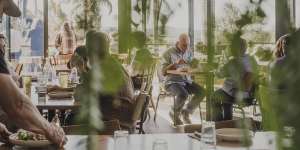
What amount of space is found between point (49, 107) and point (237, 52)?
2924 mm

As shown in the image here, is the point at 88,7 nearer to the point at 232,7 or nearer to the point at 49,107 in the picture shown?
the point at 232,7

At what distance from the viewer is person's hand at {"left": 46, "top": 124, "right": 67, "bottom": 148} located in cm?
172

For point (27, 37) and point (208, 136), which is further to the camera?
point (27, 37)

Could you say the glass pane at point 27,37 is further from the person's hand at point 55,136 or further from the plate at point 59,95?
the person's hand at point 55,136

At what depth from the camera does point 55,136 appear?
175cm

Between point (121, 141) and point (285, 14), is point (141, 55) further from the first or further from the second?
point (121, 141)

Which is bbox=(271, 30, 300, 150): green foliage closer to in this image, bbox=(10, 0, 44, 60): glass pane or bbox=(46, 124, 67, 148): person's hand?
bbox=(46, 124, 67, 148): person's hand

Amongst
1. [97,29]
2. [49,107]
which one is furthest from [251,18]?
[49,107]

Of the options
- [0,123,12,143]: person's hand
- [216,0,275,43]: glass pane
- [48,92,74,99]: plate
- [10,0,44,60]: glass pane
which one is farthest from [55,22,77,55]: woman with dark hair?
[10,0,44,60]: glass pane

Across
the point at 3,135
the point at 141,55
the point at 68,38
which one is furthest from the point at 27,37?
the point at 141,55

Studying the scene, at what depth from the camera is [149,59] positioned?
0.39 m

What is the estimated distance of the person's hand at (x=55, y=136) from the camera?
1722 millimetres

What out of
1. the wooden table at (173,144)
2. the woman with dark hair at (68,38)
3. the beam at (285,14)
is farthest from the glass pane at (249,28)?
the wooden table at (173,144)

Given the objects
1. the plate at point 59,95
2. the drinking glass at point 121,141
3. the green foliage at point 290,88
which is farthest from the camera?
the plate at point 59,95
